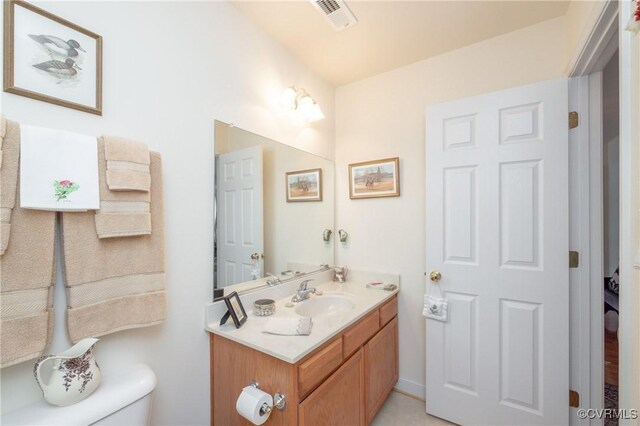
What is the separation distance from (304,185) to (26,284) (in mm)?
1538

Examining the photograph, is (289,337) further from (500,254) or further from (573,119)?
(573,119)

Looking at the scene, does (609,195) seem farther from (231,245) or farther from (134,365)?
(134,365)

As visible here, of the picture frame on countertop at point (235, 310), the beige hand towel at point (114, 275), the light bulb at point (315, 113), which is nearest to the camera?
the beige hand towel at point (114, 275)

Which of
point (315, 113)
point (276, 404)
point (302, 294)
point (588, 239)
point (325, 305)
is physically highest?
point (315, 113)

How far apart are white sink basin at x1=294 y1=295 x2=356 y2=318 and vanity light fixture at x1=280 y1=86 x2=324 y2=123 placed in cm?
130

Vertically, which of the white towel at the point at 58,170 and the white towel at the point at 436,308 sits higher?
the white towel at the point at 58,170

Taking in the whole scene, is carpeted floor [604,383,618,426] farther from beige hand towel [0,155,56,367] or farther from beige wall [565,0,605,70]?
beige hand towel [0,155,56,367]

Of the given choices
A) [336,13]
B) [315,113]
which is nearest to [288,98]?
[315,113]

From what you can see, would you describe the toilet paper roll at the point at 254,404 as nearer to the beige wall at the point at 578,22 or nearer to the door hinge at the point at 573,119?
the beige wall at the point at 578,22

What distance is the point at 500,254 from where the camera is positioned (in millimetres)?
1616

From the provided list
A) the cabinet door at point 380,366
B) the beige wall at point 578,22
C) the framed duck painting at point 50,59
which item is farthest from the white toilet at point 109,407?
the beige wall at point 578,22

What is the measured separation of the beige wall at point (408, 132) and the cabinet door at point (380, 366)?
140 millimetres

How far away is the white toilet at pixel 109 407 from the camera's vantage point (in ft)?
2.58

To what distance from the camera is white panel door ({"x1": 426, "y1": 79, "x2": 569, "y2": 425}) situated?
1.49 meters
